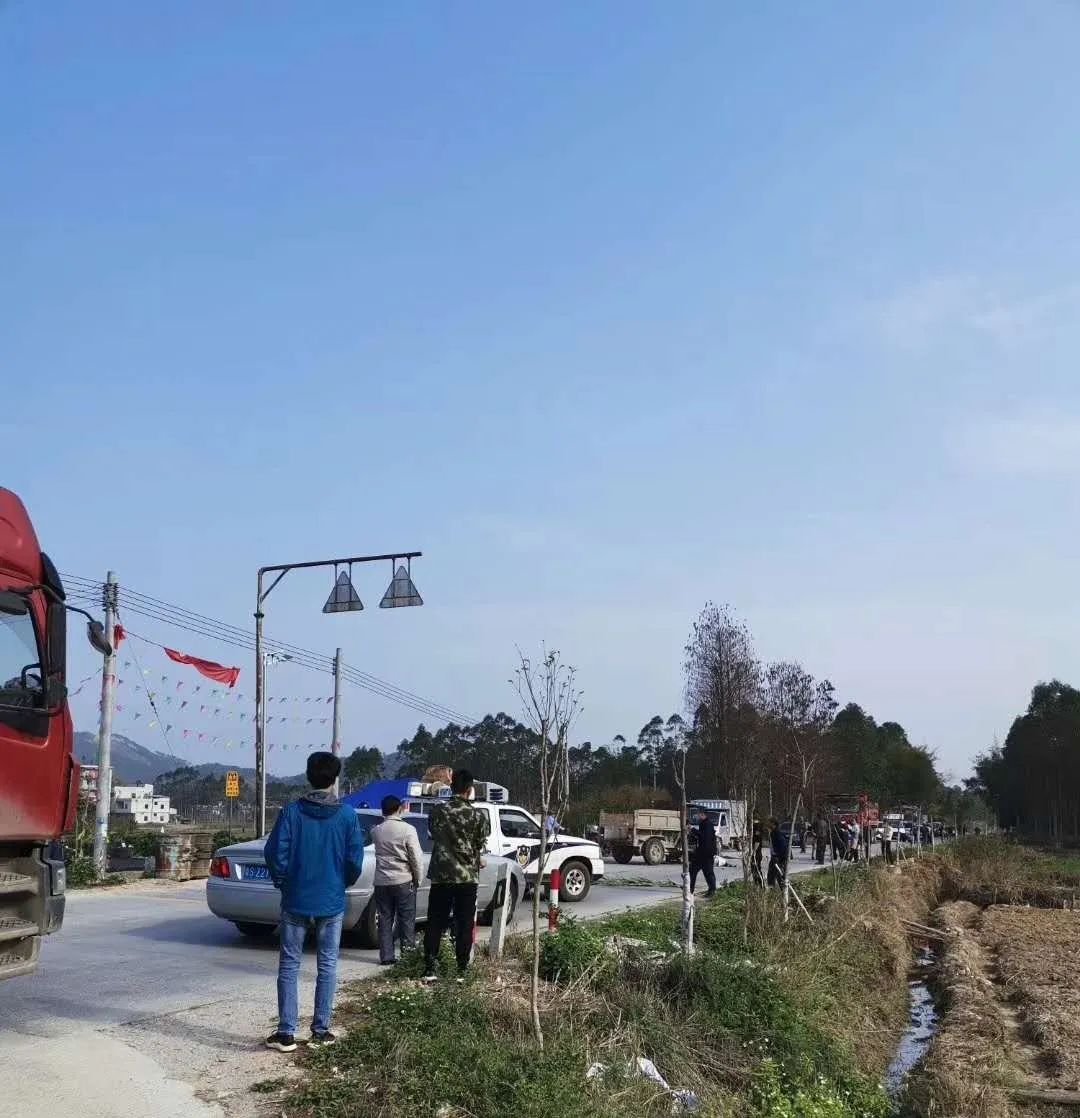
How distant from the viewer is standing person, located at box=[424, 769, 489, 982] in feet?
32.3

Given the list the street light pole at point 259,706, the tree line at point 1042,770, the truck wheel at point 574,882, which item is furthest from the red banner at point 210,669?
the tree line at point 1042,770

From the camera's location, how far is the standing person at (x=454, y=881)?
387 inches

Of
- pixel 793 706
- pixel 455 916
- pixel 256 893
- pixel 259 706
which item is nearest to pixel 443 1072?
pixel 455 916

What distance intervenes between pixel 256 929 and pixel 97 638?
19.5 feet

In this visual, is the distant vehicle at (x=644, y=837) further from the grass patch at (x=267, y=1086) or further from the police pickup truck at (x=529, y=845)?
the grass patch at (x=267, y=1086)

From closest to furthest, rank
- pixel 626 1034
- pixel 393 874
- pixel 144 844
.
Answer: pixel 626 1034, pixel 393 874, pixel 144 844

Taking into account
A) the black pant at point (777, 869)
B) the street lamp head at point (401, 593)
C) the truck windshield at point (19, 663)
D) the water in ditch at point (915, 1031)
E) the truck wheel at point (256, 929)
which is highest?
the street lamp head at point (401, 593)

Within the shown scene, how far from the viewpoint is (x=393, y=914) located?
11.2 metres

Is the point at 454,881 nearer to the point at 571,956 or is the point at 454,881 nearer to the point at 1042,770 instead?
the point at 571,956

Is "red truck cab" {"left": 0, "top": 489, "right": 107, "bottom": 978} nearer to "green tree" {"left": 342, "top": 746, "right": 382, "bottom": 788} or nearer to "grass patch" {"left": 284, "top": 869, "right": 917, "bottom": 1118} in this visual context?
"grass patch" {"left": 284, "top": 869, "right": 917, "bottom": 1118}

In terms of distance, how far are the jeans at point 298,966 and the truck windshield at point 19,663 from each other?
2114mm

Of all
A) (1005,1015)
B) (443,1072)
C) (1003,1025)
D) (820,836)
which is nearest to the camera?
(443,1072)

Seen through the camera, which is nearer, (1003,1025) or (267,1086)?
(267,1086)

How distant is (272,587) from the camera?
86.2 ft
